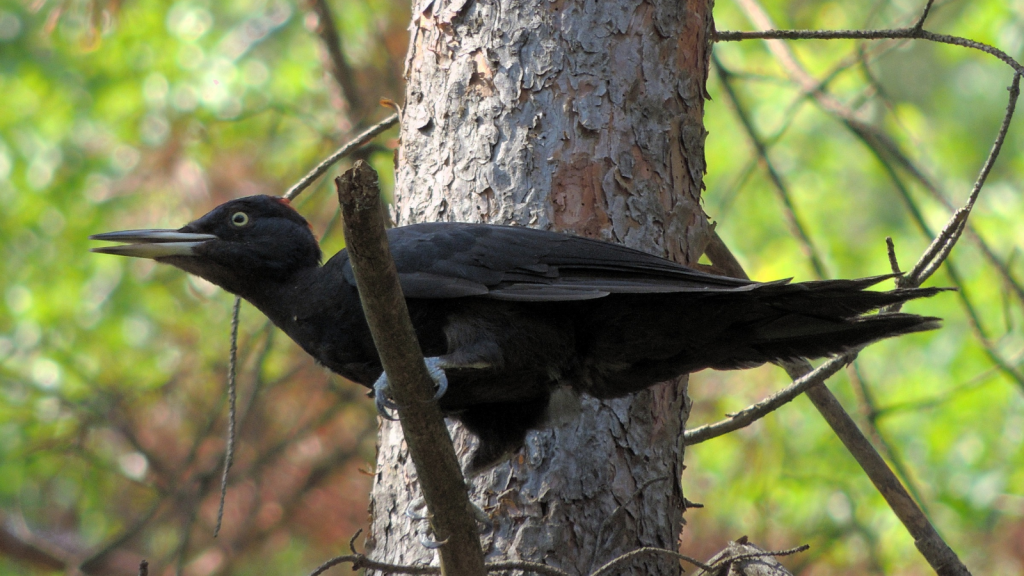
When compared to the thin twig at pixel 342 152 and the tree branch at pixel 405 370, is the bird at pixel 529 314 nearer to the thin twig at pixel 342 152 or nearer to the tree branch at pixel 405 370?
the tree branch at pixel 405 370

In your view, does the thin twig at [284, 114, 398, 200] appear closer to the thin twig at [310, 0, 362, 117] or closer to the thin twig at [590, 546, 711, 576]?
the thin twig at [310, 0, 362, 117]

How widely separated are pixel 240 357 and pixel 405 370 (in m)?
4.20

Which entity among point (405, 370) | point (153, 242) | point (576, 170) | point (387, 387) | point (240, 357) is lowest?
point (405, 370)

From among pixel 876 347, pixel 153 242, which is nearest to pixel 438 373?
pixel 153 242

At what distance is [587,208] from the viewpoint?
10.8ft

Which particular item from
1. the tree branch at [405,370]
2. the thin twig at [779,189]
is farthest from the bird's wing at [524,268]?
the thin twig at [779,189]

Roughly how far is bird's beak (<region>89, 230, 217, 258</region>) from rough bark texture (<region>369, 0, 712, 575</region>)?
0.88m

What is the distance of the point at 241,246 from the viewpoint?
3174 mm

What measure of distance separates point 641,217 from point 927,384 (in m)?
6.07

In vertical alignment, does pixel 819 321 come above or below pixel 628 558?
above

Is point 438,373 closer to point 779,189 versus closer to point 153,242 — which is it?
point 153,242

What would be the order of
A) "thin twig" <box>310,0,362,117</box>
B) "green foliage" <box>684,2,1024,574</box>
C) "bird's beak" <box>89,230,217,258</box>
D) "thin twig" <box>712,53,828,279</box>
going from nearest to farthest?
"bird's beak" <box>89,230,217,258</box>, "thin twig" <box>712,53,828,279</box>, "thin twig" <box>310,0,362,117</box>, "green foliage" <box>684,2,1024,574</box>

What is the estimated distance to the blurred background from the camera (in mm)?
6719

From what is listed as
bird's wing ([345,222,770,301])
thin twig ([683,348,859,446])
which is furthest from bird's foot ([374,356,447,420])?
thin twig ([683,348,859,446])
